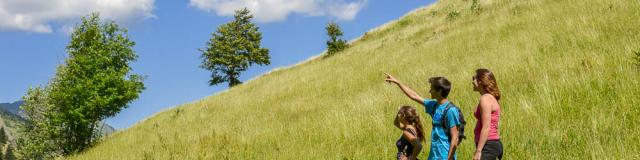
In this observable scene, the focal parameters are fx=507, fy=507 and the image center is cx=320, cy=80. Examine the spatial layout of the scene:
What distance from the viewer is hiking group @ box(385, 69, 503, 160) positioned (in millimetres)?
3215

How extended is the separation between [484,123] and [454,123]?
0.24 m

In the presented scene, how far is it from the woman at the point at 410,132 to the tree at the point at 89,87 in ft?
65.4

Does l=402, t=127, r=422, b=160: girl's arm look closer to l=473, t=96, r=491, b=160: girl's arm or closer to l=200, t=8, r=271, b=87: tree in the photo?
l=473, t=96, r=491, b=160: girl's arm

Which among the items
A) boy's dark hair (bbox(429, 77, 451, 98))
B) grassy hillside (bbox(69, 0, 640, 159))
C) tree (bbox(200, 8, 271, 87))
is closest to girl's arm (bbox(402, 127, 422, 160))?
boy's dark hair (bbox(429, 77, 451, 98))

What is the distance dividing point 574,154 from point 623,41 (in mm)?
4141

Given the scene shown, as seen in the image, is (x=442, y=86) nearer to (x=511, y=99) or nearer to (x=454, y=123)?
(x=454, y=123)

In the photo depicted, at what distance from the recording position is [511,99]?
20.6 feet

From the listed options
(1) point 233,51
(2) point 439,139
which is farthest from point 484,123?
(1) point 233,51

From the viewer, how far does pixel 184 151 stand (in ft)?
26.6

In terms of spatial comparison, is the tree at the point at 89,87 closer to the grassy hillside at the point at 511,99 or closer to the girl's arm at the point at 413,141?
the grassy hillside at the point at 511,99

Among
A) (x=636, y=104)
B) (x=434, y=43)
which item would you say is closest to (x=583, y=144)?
(x=636, y=104)

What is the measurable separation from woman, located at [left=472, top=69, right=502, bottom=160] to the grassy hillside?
39.6 inches

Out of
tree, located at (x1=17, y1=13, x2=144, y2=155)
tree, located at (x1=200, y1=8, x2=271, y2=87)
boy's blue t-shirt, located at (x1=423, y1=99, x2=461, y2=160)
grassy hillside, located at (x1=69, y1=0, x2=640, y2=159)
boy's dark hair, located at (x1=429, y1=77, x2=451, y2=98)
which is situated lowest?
boy's blue t-shirt, located at (x1=423, y1=99, x2=461, y2=160)

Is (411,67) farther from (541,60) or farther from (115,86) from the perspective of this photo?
(115,86)
